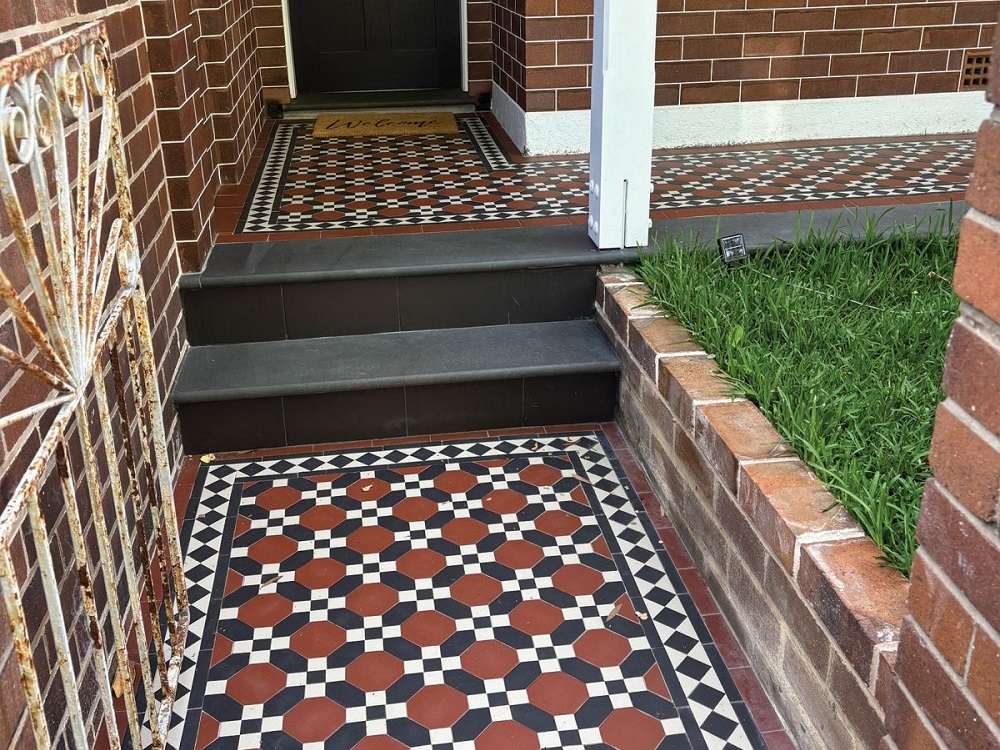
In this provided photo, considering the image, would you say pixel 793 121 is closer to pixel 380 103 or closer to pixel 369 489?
pixel 380 103

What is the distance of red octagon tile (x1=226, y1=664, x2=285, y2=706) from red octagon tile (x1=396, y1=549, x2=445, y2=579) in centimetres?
51

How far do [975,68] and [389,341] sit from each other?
4.53 metres

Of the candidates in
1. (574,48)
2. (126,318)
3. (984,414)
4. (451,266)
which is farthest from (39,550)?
(574,48)

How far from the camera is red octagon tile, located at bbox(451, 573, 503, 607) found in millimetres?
2752

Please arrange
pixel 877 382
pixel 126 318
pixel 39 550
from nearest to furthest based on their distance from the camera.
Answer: pixel 39 550
pixel 126 318
pixel 877 382

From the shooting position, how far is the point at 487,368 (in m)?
3.57

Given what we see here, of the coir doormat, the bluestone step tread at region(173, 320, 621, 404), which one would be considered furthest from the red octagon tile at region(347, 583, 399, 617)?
the coir doormat

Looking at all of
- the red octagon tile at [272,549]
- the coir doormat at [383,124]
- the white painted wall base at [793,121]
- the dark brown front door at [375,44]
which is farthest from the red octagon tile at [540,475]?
the dark brown front door at [375,44]

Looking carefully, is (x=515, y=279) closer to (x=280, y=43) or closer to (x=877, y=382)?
(x=877, y=382)

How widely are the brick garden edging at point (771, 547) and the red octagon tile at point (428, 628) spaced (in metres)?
0.76

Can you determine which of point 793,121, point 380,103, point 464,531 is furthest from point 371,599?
point 380,103

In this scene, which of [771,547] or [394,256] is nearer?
[771,547]

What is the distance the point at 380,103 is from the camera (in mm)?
7113

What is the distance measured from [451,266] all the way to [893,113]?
3.81 meters
